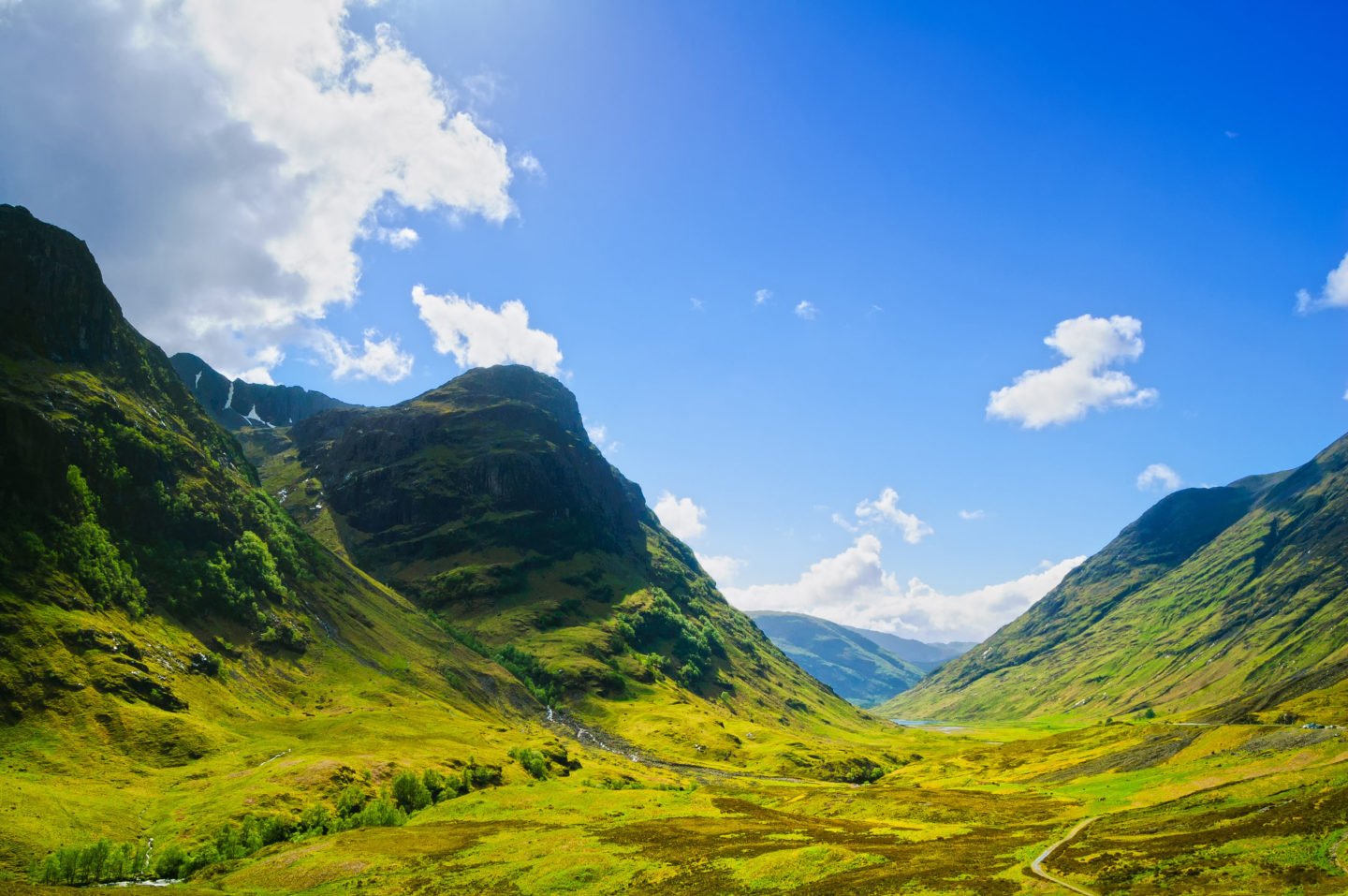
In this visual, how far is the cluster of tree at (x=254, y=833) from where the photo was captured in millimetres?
58531

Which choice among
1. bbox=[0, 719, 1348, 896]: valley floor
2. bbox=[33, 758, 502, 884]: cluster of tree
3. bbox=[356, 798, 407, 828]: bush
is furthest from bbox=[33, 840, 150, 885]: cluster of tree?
bbox=[356, 798, 407, 828]: bush

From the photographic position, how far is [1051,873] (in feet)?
152

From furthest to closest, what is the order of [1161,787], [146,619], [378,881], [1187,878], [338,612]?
[338,612]
[146,619]
[1161,787]
[378,881]
[1187,878]

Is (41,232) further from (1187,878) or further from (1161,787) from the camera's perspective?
(1161,787)

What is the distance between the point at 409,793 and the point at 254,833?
23331 mm

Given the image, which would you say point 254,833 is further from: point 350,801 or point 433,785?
point 433,785

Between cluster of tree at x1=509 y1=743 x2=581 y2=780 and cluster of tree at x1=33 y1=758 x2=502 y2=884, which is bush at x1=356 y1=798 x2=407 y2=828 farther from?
cluster of tree at x1=509 y1=743 x2=581 y2=780

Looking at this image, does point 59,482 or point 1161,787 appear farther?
point 59,482

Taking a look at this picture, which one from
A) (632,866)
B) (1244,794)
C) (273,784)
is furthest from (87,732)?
(1244,794)

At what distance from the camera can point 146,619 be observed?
128625 mm

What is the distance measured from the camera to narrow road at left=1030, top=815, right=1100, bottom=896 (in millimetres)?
41344

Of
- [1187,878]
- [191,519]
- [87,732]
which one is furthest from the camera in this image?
[191,519]

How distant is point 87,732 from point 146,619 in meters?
44.7

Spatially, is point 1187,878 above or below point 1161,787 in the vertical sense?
above
